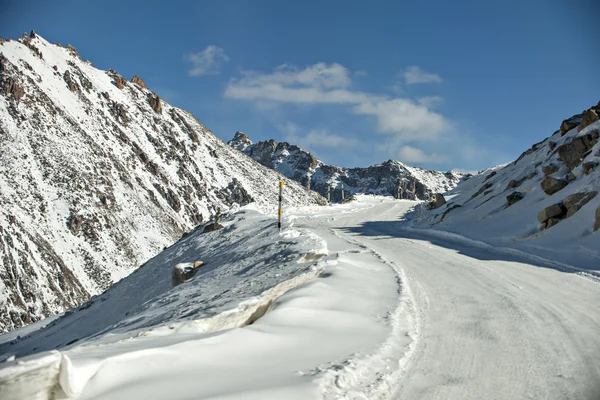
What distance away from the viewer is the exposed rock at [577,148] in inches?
829

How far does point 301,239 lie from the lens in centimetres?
1516

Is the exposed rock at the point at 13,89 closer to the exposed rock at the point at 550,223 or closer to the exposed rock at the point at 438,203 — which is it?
the exposed rock at the point at 438,203

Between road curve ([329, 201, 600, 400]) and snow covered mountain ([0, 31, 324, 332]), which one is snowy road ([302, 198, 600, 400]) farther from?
snow covered mountain ([0, 31, 324, 332])

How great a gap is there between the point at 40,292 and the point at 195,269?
6686cm

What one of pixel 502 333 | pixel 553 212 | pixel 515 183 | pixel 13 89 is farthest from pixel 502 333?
pixel 13 89

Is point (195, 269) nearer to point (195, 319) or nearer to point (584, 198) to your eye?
point (195, 319)

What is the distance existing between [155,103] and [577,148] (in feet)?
510

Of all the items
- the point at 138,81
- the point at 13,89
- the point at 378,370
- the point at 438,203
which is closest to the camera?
the point at 378,370

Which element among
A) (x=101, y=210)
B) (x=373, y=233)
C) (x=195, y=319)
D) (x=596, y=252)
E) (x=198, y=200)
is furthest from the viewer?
(x=198, y=200)

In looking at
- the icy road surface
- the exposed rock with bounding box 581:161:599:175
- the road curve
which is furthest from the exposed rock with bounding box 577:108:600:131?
the road curve

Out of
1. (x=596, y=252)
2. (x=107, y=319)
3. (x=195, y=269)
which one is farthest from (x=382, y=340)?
(x=107, y=319)

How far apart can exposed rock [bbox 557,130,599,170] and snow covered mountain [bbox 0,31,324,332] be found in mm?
71105

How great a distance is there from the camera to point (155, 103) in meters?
159

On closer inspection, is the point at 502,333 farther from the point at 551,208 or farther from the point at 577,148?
the point at 577,148
